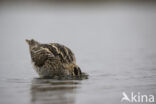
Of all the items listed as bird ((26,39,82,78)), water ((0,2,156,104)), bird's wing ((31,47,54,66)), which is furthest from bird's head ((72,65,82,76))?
bird's wing ((31,47,54,66))

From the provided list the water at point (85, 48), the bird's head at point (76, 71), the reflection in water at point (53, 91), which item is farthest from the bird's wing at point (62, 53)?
the reflection in water at point (53, 91)

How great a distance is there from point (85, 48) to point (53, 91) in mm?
7525

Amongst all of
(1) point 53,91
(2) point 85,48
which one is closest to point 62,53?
(1) point 53,91

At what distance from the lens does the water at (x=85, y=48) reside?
1038cm

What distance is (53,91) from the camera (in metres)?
10.5

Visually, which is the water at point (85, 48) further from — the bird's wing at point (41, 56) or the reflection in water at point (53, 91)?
the bird's wing at point (41, 56)

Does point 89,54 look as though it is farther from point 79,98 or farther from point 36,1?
point 36,1

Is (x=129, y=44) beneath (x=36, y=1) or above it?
beneath

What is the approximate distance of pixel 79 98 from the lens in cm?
982

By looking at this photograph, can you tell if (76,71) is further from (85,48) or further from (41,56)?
(85,48)

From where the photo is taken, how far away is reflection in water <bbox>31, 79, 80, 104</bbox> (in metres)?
9.62

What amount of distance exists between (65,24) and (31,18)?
3977mm

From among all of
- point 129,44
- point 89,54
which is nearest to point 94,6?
point 129,44

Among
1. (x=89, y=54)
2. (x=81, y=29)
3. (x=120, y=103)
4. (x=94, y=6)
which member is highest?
(x=94, y=6)
